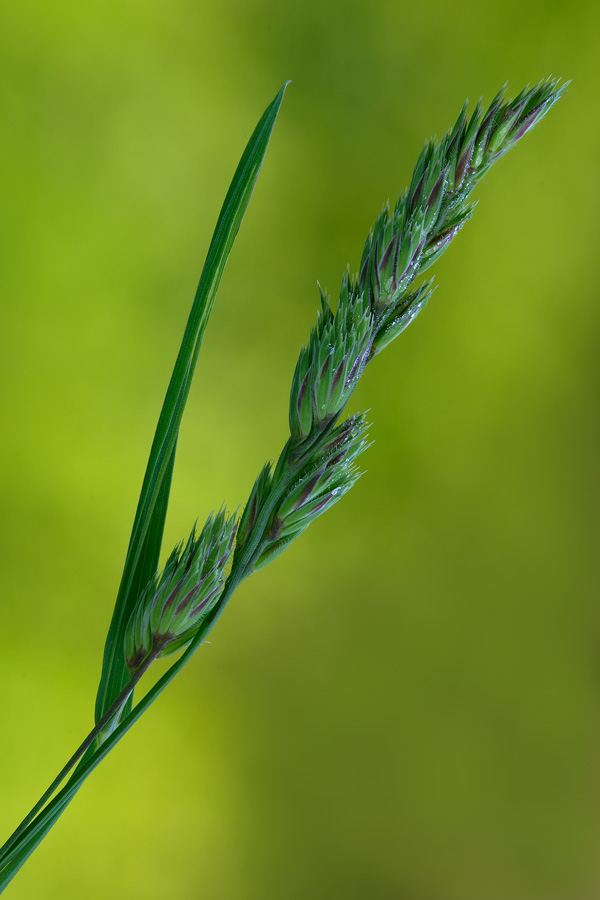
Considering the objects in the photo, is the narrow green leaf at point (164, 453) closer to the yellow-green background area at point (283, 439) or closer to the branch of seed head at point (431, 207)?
the branch of seed head at point (431, 207)

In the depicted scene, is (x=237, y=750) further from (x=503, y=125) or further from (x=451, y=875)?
(x=503, y=125)

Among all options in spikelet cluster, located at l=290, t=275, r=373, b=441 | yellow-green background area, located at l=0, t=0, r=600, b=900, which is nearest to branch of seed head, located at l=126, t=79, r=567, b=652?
spikelet cluster, located at l=290, t=275, r=373, b=441

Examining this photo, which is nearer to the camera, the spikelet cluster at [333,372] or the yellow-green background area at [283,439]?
the spikelet cluster at [333,372]

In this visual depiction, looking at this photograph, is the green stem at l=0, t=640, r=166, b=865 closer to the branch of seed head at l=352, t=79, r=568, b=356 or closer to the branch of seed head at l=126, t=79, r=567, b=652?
the branch of seed head at l=126, t=79, r=567, b=652

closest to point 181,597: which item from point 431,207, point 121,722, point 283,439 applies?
point 121,722

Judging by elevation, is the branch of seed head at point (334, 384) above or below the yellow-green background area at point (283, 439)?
below

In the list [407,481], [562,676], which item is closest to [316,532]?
[407,481]

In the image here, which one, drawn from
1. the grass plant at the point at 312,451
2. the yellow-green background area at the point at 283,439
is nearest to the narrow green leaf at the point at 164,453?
the grass plant at the point at 312,451
